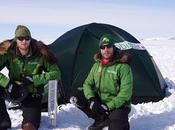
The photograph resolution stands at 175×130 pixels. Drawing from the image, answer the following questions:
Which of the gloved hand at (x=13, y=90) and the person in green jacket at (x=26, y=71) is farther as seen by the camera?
the person in green jacket at (x=26, y=71)

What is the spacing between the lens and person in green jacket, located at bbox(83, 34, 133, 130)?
228 inches

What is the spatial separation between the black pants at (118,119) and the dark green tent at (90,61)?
8.69 ft

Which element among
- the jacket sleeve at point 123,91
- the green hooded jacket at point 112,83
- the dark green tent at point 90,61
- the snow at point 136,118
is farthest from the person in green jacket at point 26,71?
the dark green tent at point 90,61

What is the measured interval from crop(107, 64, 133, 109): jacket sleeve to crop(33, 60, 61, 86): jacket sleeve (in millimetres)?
940

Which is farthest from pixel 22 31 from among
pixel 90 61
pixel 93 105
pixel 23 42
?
pixel 90 61

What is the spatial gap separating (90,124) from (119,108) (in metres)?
1.03

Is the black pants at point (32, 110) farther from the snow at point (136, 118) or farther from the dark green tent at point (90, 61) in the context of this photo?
the dark green tent at point (90, 61)

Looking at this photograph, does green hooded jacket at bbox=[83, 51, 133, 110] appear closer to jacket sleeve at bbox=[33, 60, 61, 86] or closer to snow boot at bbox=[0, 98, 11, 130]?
jacket sleeve at bbox=[33, 60, 61, 86]

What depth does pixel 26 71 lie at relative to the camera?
20.1 feet

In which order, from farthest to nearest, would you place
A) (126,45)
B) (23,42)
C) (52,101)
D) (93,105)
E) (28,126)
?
1. (126,45)
2. (52,101)
3. (23,42)
4. (93,105)
5. (28,126)

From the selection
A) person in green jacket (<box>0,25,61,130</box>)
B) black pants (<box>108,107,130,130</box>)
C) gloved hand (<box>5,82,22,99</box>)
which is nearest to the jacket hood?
person in green jacket (<box>0,25,61,130</box>)

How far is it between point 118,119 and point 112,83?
563 mm

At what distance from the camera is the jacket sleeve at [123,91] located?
→ 5773mm

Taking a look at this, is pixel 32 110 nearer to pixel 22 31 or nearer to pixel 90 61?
pixel 22 31
